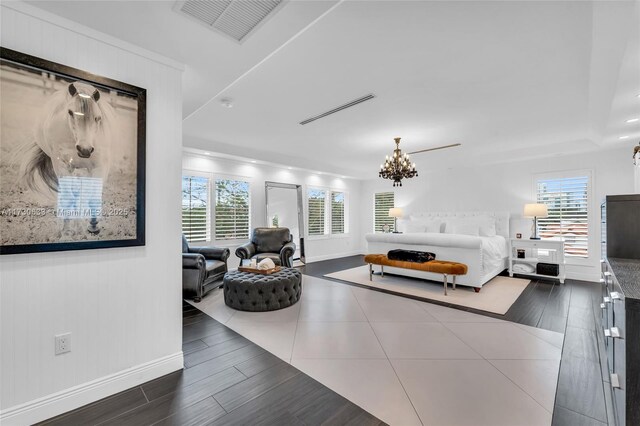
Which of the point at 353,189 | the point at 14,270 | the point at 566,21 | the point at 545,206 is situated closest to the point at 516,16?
the point at 566,21

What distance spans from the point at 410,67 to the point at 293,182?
4.99 meters

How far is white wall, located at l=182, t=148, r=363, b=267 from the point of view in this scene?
228 inches

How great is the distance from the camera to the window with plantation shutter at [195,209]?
538 cm

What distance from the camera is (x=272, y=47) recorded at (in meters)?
2.15

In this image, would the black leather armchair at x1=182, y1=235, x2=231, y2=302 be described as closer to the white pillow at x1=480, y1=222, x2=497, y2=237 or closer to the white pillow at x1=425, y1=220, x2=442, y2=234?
the white pillow at x1=425, y1=220, x2=442, y2=234

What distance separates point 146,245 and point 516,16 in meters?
3.29

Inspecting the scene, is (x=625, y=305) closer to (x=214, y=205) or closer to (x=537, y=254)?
(x=537, y=254)

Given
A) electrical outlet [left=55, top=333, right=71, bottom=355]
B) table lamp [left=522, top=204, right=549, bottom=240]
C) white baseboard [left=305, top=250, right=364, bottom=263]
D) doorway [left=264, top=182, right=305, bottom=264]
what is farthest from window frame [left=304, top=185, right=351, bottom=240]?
electrical outlet [left=55, top=333, right=71, bottom=355]

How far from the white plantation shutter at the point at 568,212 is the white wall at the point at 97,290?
7037 mm

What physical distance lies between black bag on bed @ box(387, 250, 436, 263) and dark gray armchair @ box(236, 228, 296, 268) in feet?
6.41

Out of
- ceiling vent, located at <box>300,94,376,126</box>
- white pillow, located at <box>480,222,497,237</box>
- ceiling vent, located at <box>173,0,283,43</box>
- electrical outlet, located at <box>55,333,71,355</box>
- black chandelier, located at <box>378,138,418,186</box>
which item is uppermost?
ceiling vent, located at <box>300,94,376,126</box>

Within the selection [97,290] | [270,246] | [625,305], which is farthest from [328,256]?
[625,305]

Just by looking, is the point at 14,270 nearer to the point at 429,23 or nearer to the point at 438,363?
the point at 438,363

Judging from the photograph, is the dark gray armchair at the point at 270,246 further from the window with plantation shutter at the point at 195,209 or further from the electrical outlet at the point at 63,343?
the electrical outlet at the point at 63,343
